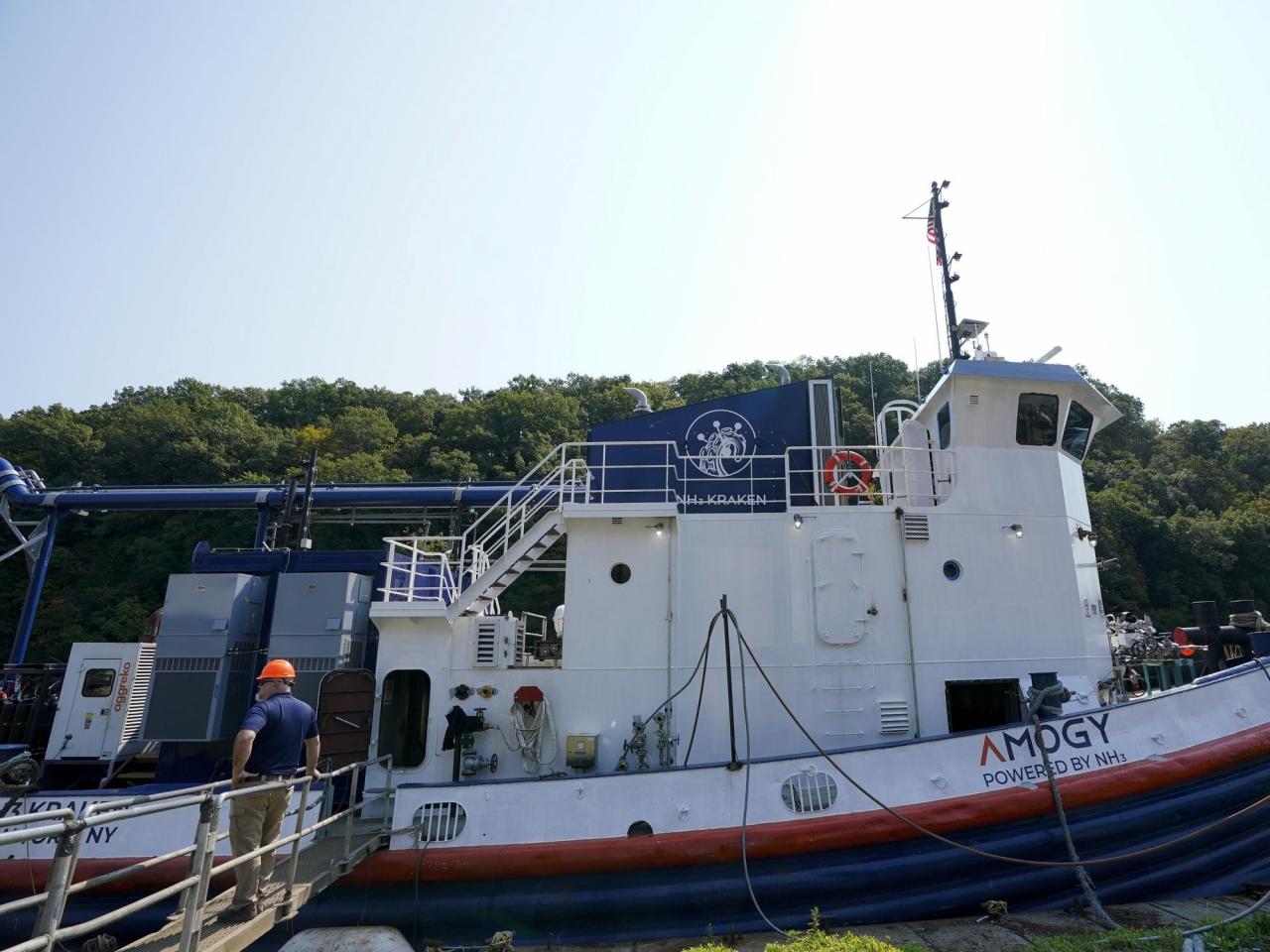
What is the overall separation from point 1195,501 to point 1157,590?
9798 mm

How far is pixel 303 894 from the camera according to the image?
209 inches

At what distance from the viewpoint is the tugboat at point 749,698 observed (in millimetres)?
6836

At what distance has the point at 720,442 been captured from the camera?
9.61 metres

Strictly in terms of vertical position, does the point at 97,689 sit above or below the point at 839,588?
below

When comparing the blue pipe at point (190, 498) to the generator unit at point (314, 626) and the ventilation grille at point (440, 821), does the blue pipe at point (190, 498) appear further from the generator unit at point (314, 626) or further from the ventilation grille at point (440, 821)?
the ventilation grille at point (440, 821)

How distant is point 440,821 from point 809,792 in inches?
143

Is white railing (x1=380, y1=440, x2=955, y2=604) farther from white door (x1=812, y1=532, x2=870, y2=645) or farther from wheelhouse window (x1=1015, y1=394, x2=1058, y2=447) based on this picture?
wheelhouse window (x1=1015, y1=394, x2=1058, y2=447)

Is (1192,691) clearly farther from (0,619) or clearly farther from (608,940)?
(0,619)

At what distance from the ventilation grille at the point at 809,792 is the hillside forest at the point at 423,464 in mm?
23336

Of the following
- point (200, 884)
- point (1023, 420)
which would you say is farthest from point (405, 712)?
point (1023, 420)

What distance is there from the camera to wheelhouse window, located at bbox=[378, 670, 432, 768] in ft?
29.8

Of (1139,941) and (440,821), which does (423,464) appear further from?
(1139,941)

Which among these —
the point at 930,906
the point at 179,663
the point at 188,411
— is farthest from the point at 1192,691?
the point at 188,411

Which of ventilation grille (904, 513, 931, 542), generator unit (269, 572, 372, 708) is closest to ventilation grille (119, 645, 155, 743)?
generator unit (269, 572, 372, 708)
